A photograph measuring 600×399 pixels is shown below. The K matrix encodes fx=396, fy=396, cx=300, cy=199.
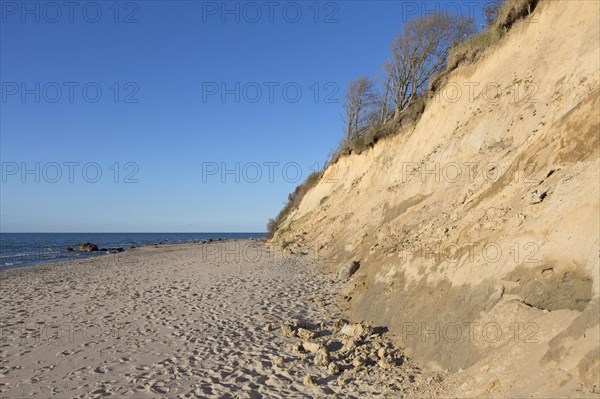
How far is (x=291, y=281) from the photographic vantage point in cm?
1299

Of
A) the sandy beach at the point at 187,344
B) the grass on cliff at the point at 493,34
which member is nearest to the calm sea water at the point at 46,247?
the sandy beach at the point at 187,344

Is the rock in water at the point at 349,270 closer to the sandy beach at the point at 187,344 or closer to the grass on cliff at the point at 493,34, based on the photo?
the sandy beach at the point at 187,344

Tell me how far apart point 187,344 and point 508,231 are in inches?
231

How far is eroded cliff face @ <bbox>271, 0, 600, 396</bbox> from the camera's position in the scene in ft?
15.0

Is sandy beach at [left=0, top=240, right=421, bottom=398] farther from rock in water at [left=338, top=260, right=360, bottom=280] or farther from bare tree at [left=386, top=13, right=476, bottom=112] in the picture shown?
bare tree at [left=386, top=13, right=476, bottom=112]

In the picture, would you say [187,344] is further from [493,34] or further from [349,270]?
[493,34]

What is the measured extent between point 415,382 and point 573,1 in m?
11.1

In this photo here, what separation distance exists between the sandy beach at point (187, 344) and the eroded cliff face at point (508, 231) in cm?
104

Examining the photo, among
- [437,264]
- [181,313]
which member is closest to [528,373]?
[437,264]

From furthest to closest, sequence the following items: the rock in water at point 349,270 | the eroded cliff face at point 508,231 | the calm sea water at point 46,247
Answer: the calm sea water at point 46,247 → the rock in water at point 349,270 → the eroded cliff face at point 508,231

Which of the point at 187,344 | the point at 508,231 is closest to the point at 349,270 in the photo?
the point at 187,344

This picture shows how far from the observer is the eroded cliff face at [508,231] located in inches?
180

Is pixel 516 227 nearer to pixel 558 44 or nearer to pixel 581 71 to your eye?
pixel 581 71

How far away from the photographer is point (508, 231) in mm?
6301
